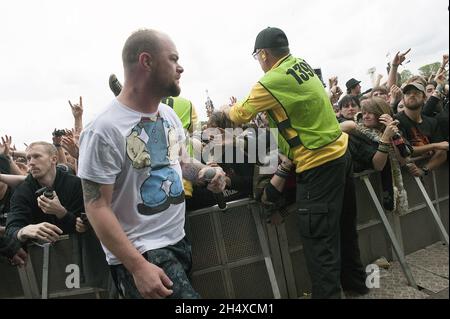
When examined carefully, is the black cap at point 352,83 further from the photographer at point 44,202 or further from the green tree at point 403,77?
the photographer at point 44,202

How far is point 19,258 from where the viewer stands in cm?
266

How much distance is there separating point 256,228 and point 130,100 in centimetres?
182

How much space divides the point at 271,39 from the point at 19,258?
2.97 meters

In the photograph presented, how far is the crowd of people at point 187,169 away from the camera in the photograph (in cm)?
162

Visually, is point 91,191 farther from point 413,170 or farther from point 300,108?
point 413,170

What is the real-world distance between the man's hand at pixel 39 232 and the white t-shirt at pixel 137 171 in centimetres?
111

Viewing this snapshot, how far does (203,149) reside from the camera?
10.8 feet

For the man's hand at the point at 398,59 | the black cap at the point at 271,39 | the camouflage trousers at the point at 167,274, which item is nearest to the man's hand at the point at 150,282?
the camouflage trousers at the point at 167,274

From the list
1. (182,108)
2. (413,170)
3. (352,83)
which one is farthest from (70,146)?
(352,83)

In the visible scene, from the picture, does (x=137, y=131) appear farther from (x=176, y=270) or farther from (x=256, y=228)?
(x=256, y=228)
